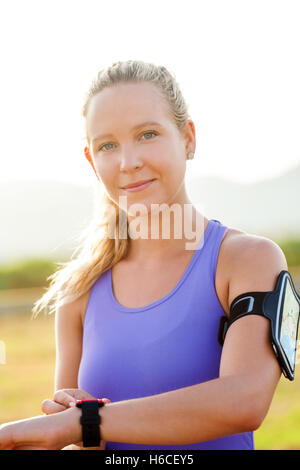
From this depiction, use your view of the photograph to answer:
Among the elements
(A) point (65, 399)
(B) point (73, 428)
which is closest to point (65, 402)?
(A) point (65, 399)

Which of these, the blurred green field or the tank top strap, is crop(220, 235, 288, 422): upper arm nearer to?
the tank top strap

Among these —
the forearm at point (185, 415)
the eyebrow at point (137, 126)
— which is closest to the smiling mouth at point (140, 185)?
the eyebrow at point (137, 126)

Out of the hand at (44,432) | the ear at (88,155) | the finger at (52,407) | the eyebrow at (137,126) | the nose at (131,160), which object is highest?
the ear at (88,155)

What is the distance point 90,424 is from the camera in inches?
60.4

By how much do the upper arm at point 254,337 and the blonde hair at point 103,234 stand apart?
531mm

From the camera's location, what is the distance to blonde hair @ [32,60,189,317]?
1.87m

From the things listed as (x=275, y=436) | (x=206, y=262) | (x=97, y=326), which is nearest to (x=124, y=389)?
(x=97, y=326)

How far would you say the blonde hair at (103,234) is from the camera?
1870 mm

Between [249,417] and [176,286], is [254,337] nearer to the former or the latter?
[249,417]

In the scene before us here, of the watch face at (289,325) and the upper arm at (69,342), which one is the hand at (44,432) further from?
the watch face at (289,325)

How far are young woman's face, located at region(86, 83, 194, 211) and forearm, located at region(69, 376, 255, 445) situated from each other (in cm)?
62

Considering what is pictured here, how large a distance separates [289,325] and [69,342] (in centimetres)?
77

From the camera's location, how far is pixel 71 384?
77.9 inches

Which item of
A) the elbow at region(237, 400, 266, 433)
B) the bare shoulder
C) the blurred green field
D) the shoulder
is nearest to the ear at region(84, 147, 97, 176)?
the bare shoulder
